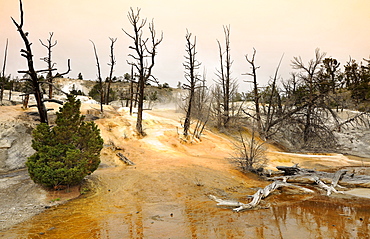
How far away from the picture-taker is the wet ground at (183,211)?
477 centimetres

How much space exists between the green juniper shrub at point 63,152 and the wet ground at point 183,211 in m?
0.83

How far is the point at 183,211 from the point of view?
6223mm

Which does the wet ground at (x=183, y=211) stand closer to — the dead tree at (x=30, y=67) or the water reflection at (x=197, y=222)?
the water reflection at (x=197, y=222)

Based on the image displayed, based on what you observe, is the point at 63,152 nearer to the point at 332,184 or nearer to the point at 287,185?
the point at 287,185

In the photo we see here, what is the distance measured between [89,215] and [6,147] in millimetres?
7636

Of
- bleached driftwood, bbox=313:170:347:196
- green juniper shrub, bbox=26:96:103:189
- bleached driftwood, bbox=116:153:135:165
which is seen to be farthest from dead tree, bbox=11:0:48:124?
bleached driftwood, bbox=313:170:347:196

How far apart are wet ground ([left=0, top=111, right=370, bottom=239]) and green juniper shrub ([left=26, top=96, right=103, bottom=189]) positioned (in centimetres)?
83

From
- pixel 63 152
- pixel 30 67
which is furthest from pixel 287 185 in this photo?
pixel 30 67

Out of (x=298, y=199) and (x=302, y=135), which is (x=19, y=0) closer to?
(x=298, y=199)

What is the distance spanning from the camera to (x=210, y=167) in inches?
→ 456

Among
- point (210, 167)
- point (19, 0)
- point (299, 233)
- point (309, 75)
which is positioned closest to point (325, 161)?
point (210, 167)

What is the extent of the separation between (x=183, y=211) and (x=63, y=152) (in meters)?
4.17

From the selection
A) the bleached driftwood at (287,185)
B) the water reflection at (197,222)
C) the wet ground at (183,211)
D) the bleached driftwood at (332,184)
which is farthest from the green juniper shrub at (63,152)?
the bleached driftwood at (332,184)

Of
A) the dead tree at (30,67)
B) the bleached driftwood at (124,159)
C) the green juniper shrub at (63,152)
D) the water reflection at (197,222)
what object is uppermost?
the dead tree at (30,67)
